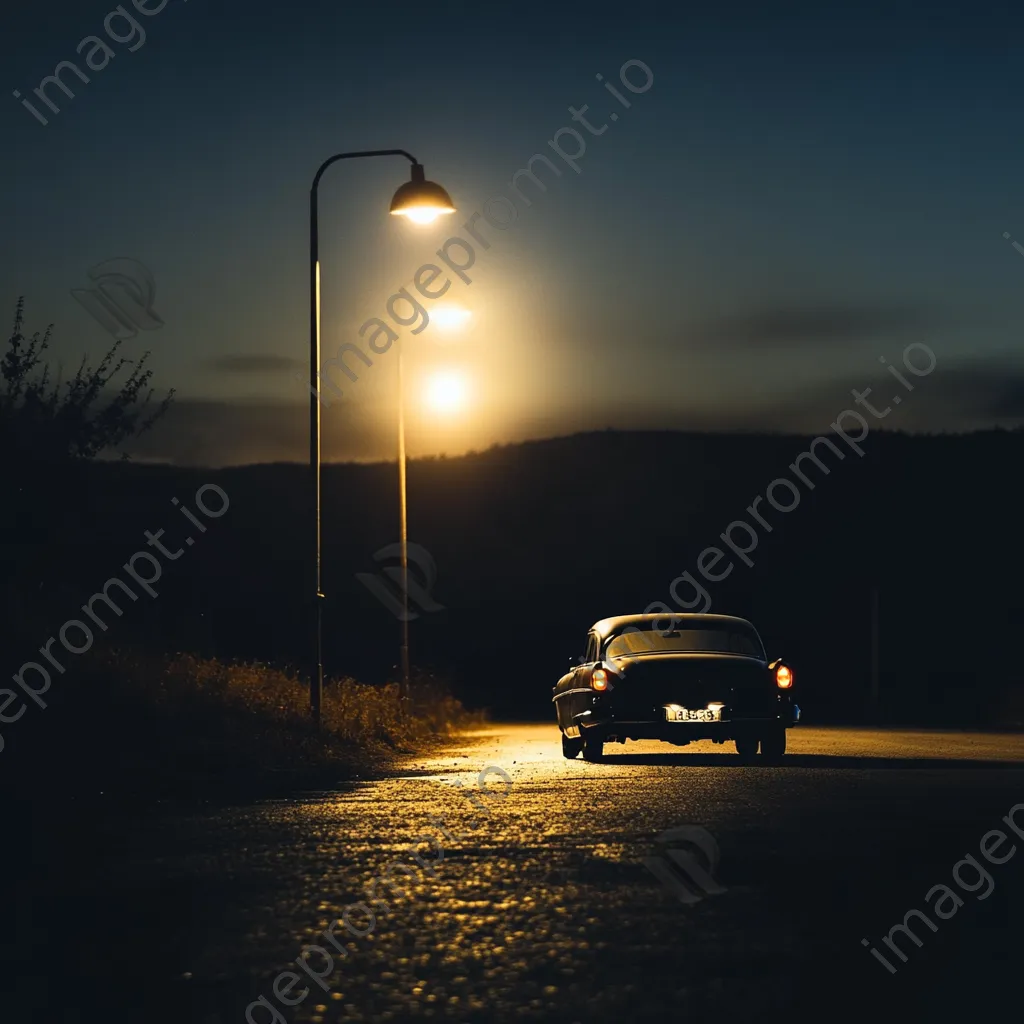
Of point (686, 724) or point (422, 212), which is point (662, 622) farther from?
point (422, 212)

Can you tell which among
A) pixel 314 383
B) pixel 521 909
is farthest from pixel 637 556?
pixel 521 909

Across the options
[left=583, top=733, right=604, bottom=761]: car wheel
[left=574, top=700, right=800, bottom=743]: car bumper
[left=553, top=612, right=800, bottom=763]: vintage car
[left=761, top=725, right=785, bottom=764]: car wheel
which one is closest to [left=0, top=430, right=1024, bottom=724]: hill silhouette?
[left=761, top=725, right=785, bottom=764]: car wheel

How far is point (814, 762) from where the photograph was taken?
21.0 meters

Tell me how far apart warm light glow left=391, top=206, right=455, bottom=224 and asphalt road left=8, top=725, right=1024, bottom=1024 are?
29.7 feet

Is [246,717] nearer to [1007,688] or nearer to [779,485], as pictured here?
[1007,688]

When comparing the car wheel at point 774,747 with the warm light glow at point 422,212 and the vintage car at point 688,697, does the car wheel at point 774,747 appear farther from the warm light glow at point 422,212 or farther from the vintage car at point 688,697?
the warm light glow at point 422,212

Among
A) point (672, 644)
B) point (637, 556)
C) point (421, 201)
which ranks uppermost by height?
point (421, 201)

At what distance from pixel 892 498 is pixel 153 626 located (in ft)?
258

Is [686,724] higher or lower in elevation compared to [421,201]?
lower

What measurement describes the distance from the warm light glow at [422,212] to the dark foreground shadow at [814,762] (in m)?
7.31

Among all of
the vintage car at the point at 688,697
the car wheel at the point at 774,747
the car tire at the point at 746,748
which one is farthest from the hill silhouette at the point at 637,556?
the vintage car at the point at 688,697

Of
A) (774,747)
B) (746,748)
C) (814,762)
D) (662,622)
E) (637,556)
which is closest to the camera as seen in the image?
(774,747)

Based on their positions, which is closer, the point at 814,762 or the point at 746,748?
the point at 814,762

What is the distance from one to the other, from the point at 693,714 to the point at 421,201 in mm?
7695
